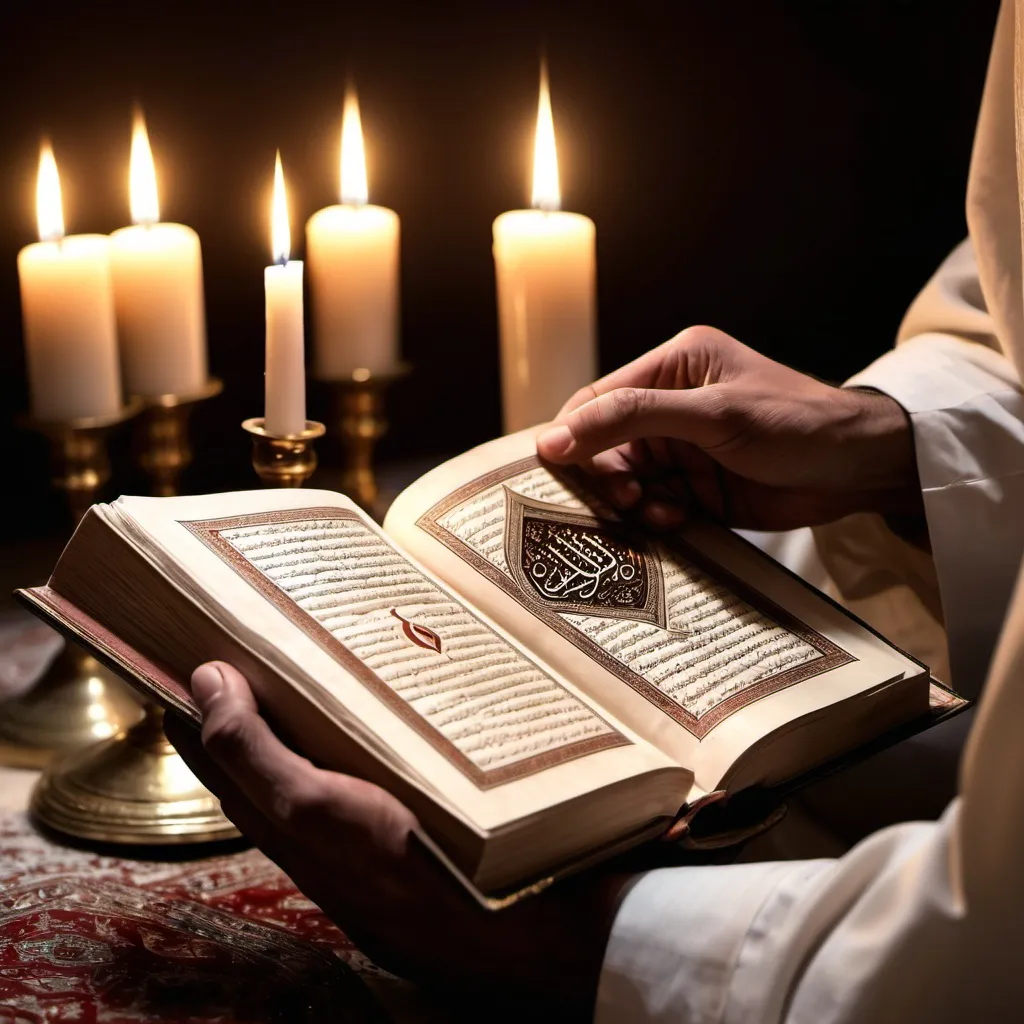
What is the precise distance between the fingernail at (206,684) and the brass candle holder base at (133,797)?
0.30 metres

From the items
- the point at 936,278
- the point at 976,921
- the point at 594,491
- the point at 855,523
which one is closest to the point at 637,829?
the point at 976,921

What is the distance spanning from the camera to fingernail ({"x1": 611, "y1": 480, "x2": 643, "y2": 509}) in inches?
46.2

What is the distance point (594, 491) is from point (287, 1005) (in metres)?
0.51

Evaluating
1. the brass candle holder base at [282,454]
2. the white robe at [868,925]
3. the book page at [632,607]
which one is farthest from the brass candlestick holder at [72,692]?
the white robe at [868,925]

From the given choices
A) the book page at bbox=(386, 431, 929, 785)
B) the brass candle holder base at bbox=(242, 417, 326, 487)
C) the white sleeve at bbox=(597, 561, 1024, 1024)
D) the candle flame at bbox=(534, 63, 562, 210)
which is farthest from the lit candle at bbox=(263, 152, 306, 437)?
the white sleeve at bbox=(597, 561, 1024, 1024)

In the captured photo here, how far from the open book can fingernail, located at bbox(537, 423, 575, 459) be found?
0.06 ft

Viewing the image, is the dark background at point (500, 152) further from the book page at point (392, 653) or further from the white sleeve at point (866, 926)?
the white sleeve at point (866, 926)

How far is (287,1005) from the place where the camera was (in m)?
0.91

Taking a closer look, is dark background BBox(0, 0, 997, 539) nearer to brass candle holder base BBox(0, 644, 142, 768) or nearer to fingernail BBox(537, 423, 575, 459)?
brass candle holder base BBox(0, 644, 142, 768)

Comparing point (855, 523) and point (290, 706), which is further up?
point (290, 706)

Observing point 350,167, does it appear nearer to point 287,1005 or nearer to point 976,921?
point 287,1005

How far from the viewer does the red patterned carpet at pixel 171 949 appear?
902 millimetres

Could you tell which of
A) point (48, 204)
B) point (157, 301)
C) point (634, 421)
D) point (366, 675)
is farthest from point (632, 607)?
point (48, 204)

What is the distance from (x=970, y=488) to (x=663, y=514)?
36cm
